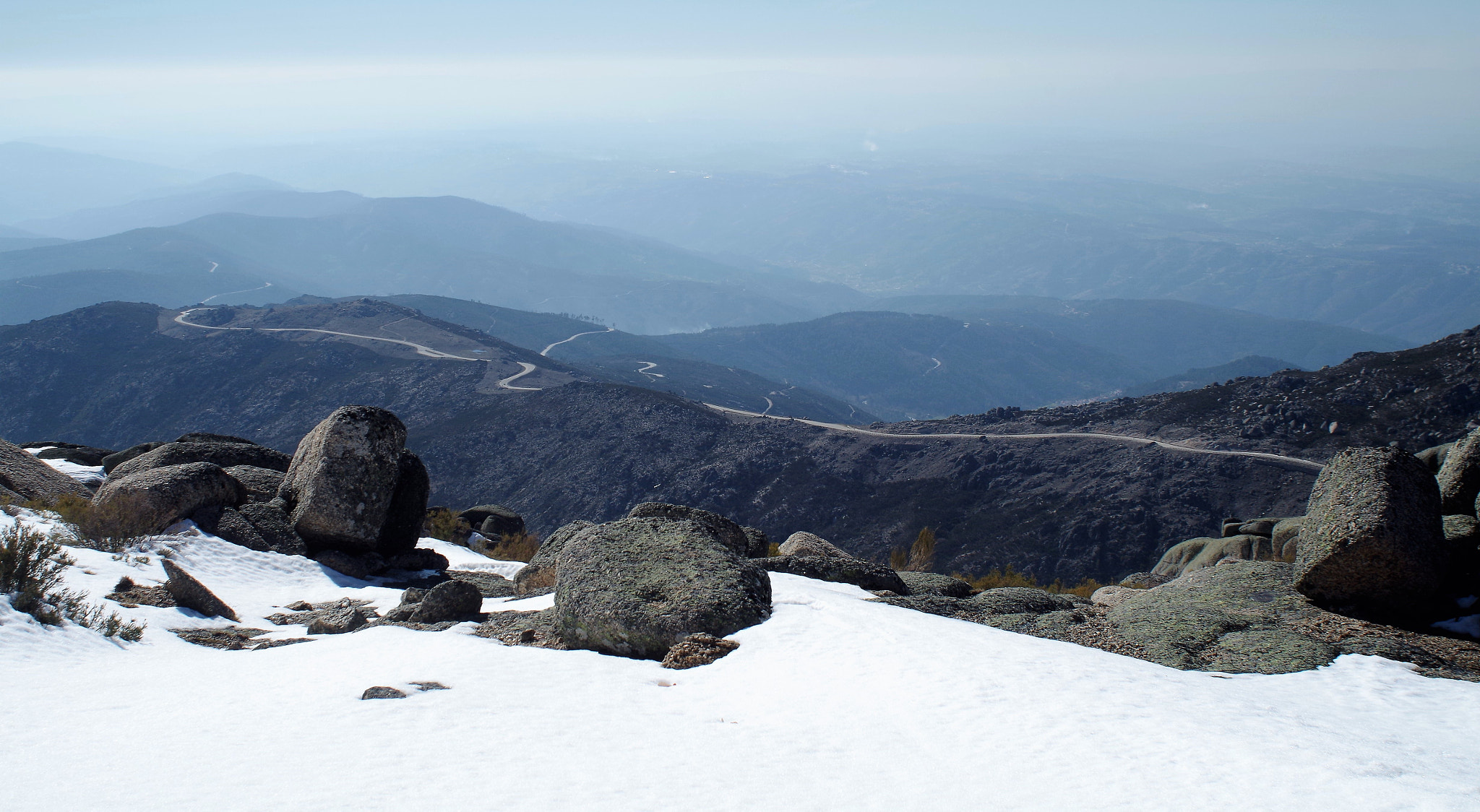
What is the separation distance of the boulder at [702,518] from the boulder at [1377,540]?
30.5 ft

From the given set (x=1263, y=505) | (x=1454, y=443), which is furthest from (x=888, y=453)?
(x=1454, y=443)

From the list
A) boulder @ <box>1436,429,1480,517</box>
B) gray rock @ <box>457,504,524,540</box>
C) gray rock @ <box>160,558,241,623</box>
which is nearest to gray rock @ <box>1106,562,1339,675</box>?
boulder @ <box>1436,429,1480,517</box>

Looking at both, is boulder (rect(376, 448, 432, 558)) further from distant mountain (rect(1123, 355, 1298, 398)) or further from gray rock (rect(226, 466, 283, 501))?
distant mountain (rect(1123, 355, 1298, 398))

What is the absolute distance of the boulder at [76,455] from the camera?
89.7ft

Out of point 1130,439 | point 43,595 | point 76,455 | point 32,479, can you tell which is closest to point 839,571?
point 43,595

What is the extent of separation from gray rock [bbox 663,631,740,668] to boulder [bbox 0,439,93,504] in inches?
624

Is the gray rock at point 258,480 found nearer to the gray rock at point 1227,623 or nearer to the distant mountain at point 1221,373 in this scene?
the gray rock at point 1227,623

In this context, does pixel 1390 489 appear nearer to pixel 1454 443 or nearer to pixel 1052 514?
pixel 1454 443

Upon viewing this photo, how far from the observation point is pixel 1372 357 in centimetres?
5944

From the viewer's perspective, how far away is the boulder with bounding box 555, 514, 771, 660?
11.5m

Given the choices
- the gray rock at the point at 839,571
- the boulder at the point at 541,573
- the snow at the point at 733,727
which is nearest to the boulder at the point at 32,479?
the boulder at the point at 541,573

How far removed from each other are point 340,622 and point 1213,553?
24456 millimetres

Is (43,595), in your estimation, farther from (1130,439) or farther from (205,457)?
(1130,439)

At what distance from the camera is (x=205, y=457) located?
74.6 feet
